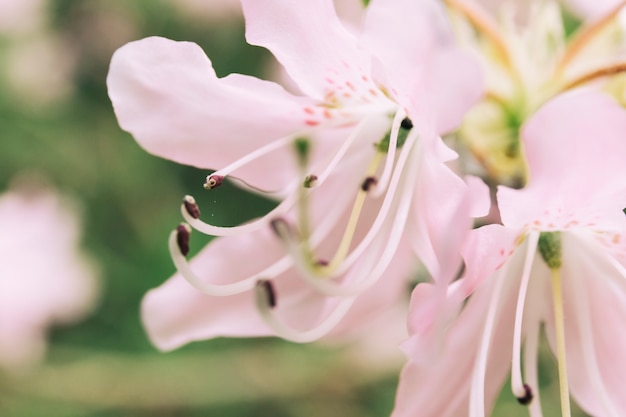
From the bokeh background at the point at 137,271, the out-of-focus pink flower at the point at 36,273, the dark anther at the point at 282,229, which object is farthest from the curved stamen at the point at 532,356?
the out-of-focus pink flower at the point at 36,273

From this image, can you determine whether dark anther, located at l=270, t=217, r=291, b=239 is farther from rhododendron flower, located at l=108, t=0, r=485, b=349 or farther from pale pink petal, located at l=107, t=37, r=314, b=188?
pale pink petal, located at l=107, t=37, r=314, b=188

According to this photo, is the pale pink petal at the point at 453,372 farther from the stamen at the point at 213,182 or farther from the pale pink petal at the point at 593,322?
the stamen at the point at 213,182

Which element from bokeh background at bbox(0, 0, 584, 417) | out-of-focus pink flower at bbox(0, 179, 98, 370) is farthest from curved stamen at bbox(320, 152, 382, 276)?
out-of-focus pink flower at bbox(0, 179, 98, 370)

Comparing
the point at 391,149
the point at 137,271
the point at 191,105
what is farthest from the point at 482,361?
the point at 137,271

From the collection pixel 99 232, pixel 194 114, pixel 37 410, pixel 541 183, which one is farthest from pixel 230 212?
pixel 541 183

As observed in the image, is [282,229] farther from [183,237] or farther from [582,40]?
[582,40]

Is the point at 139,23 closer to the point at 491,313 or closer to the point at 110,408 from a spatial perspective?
the point at 110,408
